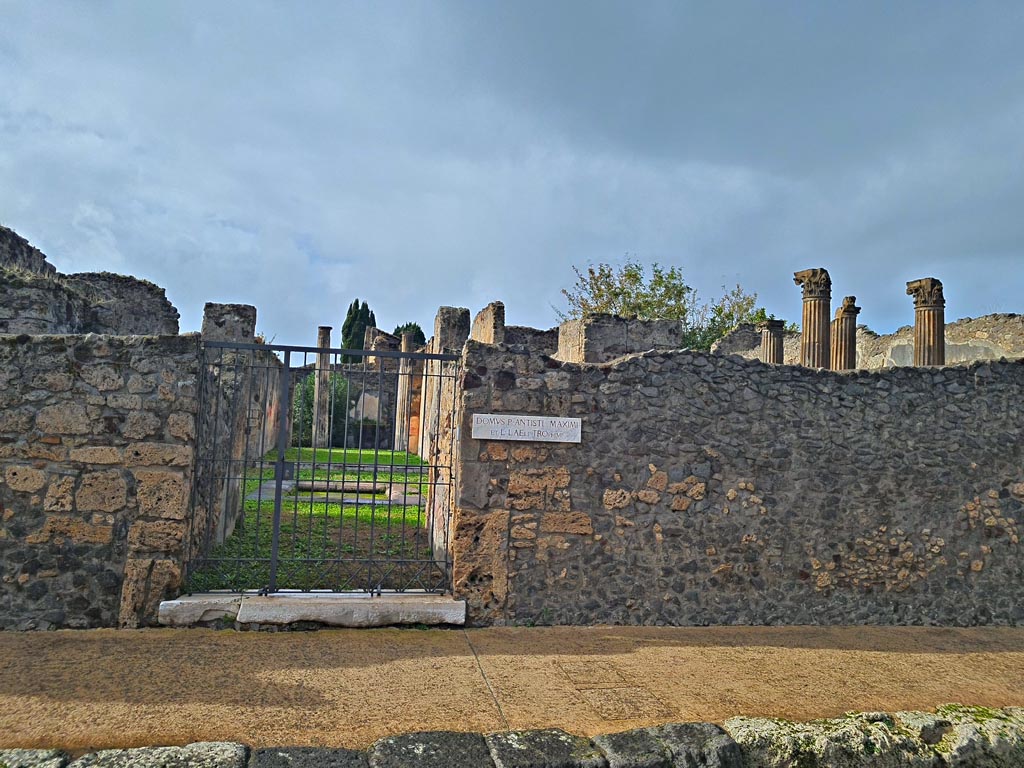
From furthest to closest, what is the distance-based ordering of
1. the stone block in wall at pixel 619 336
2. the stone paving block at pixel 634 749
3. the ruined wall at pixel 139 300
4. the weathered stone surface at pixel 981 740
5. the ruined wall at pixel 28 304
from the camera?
1. the ruined wall at pixel 139 300
2. the stone block in wall at pixel 619 336
3. the ruined wall at pixel 28 304
4. the weathered stone surface at pixel 981 740
5. the stone paving block at pixel 634 749

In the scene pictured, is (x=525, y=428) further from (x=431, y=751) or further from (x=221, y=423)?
(x=221, y=423)

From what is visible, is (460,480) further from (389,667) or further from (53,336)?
(53,336)

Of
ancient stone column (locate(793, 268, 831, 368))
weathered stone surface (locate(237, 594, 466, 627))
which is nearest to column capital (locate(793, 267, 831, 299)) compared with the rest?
ancient stone column (locate(793, 268, 831, 368))

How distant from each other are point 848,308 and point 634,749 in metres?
10.7

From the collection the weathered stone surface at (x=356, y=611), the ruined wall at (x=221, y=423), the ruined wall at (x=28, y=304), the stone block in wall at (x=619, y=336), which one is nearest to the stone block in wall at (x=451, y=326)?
the stone block in wall at (x=619, y=336)

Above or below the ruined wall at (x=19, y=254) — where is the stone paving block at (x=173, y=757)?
Result: below

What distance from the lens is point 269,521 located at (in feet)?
32.9

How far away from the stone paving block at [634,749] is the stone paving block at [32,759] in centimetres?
285

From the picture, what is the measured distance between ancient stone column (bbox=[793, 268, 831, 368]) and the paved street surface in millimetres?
5531

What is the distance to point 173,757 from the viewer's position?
3580 millimetres

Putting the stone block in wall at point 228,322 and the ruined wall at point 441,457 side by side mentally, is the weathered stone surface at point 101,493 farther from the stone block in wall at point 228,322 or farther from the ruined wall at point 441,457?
the stone block in wall at point 228,322

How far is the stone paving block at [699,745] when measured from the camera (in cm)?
411

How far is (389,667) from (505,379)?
2646mm

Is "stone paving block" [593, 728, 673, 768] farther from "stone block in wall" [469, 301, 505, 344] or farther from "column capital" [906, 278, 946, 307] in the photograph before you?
"stone block in wall" [469, 301, 505, 344]
